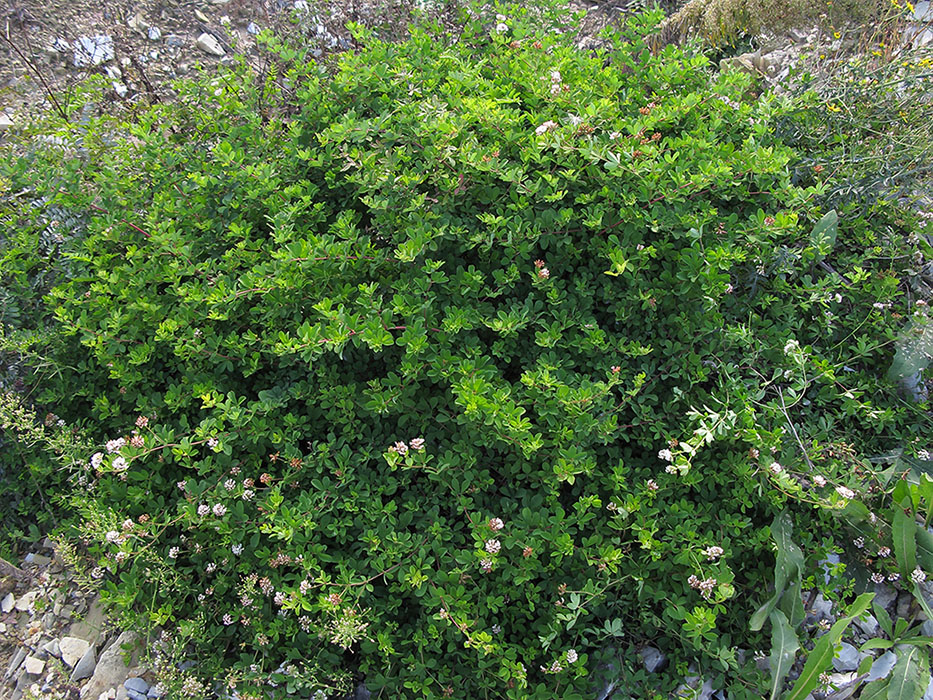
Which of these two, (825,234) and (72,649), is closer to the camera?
(72,649)

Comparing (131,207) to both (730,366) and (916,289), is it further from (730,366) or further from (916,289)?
(916,289)

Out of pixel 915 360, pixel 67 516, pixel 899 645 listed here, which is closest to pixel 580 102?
pixel 915 360

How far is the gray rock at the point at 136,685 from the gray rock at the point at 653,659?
1.97 metres

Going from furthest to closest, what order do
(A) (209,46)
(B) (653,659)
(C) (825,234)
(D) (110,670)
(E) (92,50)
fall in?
(A) (209,46)
(E) (92,50)
(C) (825,234)
(D) (110,670)
(B) (653,659)

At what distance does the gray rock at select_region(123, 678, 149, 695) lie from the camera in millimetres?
2672

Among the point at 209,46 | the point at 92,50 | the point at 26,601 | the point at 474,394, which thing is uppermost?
the point at 92,50

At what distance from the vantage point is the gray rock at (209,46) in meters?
5.02

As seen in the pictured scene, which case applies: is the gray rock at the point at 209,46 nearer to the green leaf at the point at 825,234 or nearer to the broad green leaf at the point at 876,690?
the green leaf at the point at 825,234

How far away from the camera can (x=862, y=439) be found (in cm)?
296

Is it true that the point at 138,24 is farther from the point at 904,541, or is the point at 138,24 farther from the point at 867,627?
the point at 867,627

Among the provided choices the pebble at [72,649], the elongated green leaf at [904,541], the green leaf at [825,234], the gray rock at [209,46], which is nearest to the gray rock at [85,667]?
the pebble at [72,649]

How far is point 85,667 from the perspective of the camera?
2.76 m

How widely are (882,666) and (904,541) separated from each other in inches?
19.9

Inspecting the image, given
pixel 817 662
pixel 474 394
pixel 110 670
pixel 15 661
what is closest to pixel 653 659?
pixel 817 662
